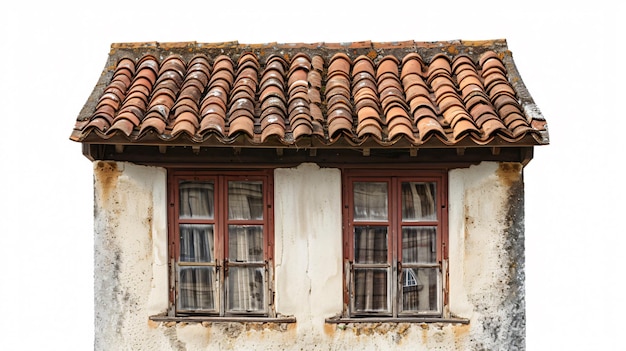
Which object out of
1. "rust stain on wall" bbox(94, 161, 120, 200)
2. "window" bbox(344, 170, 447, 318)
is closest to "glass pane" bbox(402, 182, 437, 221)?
"window" bbox(344, 170, 447, 318)

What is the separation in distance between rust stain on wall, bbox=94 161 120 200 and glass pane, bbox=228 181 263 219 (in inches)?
47.7

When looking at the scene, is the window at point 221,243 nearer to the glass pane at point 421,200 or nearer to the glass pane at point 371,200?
the glass pane at point 371,200

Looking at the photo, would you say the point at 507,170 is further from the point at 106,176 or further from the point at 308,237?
the point at 106,176

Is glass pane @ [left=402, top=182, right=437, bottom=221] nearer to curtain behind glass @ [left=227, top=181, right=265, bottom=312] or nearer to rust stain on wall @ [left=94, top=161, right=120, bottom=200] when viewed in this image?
curtain behind glass @ [left=227, top=181, right=265, bottom=312]

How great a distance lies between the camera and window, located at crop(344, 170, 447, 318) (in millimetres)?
11430

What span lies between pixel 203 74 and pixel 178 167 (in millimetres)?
1277

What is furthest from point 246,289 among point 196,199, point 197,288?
point 196,199

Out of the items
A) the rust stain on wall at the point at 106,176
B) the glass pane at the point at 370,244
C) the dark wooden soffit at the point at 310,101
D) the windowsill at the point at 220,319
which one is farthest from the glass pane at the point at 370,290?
the rust stain on wall at the point at 106,176

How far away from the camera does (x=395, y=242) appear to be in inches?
450

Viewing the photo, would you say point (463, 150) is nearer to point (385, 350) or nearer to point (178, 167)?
point (385, 350)

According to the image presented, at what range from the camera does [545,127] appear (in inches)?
425

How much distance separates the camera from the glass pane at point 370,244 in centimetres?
1148

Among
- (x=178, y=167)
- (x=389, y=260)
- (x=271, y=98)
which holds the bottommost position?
(x=389, y=260)

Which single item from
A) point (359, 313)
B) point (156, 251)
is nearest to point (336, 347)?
point (359, 313)
